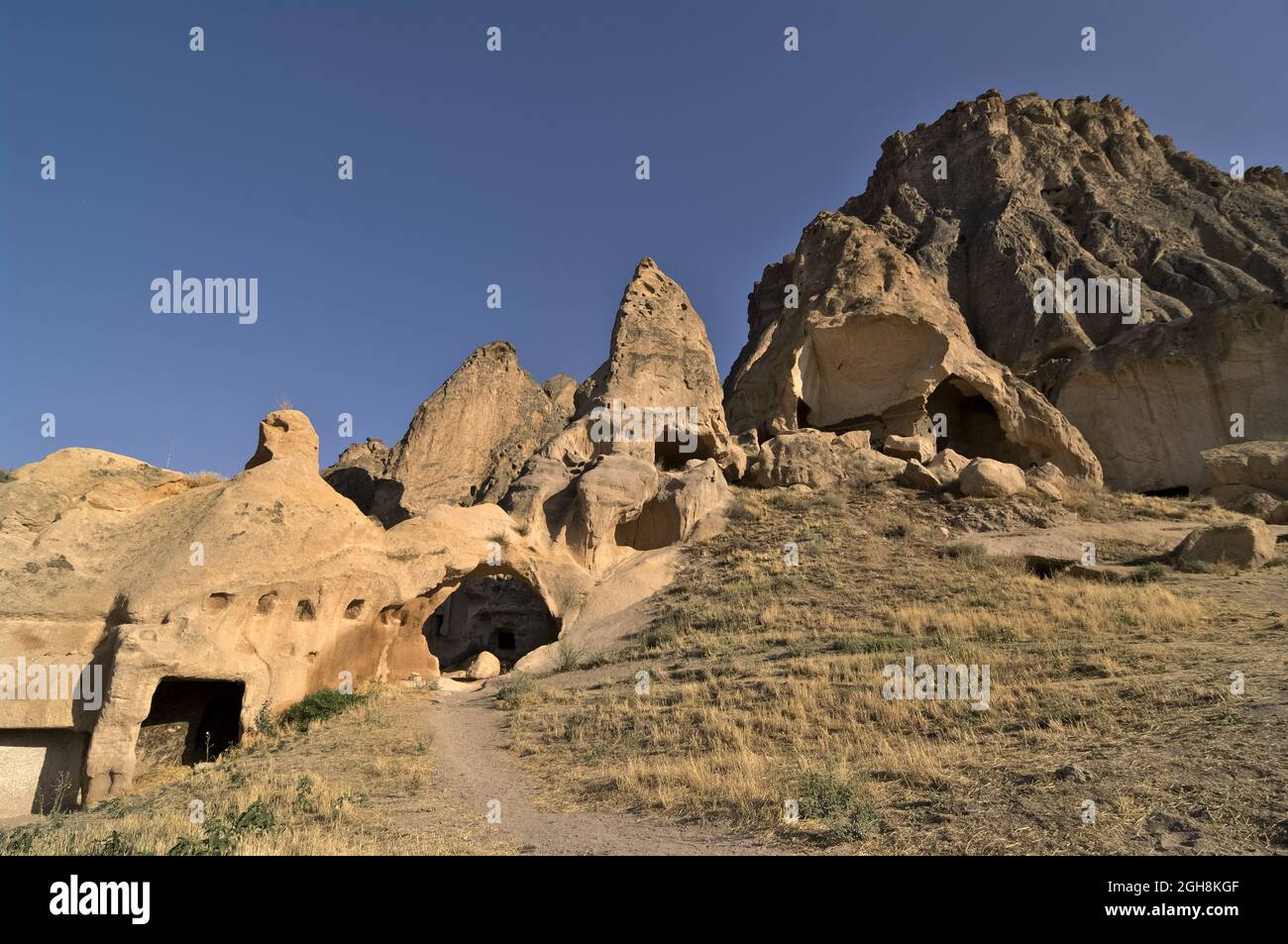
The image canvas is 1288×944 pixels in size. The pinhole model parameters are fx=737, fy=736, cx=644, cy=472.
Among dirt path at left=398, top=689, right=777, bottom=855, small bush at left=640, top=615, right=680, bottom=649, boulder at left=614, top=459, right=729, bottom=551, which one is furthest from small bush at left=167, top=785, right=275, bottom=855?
boulder at left=614, top=459, right=729, bottom=551

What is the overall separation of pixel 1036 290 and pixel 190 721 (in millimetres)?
36618

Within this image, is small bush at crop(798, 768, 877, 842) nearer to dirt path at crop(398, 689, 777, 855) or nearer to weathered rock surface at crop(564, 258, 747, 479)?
dirt path at crop(398, 689, 777, 855)

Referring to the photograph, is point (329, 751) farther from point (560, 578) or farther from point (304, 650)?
point (560, 578)

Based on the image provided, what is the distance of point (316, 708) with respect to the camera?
10.4 m

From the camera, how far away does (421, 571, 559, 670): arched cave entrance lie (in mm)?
21281

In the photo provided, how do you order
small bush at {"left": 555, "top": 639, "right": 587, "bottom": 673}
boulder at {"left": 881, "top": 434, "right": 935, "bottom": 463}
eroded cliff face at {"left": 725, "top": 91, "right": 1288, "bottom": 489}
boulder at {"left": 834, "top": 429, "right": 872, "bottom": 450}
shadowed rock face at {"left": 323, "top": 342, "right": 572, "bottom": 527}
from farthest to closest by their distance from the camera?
eroded cliff face at {"left": 725, "top": 91, "right": 1288, "bottom": 489}, shadowed rock face at {"left": 323, "top": 342, "right": 572, "bottom": 527}, boulder at {"left": 881, "top": 434, "right": 935, "bottom": 463}, boulder at {"left": 834, "top": 429, "right": 872, "bottom": 450}, small bush at {"left": 555, "top": 639, "right": 587, "bottom": 673}

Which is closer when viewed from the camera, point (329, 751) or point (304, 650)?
point (329, 751)

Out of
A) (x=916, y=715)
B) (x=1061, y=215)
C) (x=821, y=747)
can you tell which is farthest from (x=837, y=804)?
(x=1061, y=215)

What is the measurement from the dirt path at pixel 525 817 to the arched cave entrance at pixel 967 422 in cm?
2286

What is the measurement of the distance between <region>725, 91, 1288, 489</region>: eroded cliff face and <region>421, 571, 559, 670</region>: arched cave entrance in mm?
10648

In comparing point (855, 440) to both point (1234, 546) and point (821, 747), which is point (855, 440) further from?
point (821, 747)
